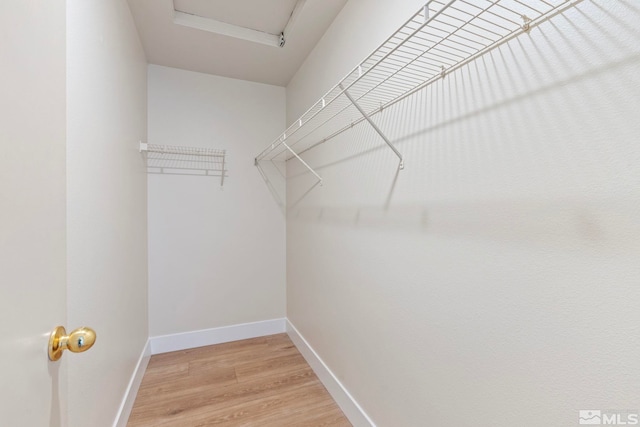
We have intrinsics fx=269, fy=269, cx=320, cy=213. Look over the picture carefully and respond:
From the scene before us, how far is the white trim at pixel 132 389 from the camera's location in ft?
4.85

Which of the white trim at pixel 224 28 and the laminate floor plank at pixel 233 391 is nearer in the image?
the laminate floor plank at pixel 233 391

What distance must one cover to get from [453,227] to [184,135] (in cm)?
233

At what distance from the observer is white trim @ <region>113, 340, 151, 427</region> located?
4.85ft

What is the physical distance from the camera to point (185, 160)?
2414mm

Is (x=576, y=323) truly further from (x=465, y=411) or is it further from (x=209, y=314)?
(x=209, y=314)

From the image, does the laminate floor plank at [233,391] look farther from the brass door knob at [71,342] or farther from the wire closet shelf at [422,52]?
the wire closet shelf at [422,52]

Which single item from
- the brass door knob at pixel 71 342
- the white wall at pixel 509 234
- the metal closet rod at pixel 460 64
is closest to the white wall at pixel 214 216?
the metal closet rod at pixel 460 64

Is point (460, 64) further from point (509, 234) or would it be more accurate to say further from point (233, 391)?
point (233, 391)

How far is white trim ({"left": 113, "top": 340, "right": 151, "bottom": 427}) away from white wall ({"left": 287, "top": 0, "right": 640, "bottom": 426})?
1332 mm

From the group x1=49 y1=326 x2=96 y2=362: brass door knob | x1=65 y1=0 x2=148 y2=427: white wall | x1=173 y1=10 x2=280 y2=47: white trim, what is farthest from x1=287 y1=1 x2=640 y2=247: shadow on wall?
x1=173 y1=10 x2=280 y2=47: white trim

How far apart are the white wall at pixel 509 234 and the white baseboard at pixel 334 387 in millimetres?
102

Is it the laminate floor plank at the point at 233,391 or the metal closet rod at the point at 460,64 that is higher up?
the metal closet rod at the point at 460,64

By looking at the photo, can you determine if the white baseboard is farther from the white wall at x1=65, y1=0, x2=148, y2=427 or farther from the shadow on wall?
the white wall at x1=65, y1=0, x2=148, y2=427

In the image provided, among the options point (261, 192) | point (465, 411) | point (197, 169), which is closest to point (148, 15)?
point (197, 169)
